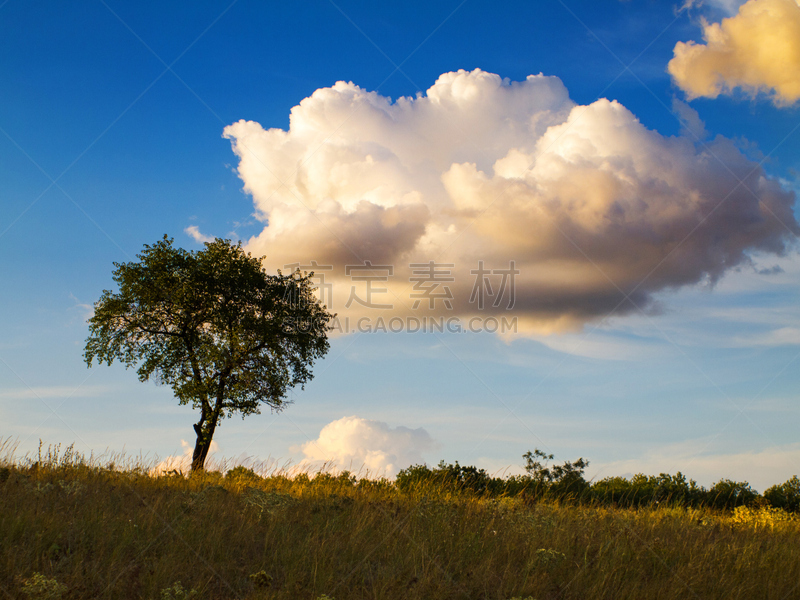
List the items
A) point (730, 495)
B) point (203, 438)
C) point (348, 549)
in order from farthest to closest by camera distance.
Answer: point (203, 438) < point (730, 495) < point (348, 549)

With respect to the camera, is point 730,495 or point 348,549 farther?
point 730,495

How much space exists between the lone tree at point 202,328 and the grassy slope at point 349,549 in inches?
519

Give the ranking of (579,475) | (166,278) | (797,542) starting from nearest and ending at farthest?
(797,542) → (579,475) → (166,278)

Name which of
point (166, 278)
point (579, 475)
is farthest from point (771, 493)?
point (166, 278)

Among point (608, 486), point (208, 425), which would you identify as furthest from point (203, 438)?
point (608, 486)

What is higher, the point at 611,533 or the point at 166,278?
the point at 166,278

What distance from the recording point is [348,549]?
8445 millimetres

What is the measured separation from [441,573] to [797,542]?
30.3 ft

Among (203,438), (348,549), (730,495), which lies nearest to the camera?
(348,549)

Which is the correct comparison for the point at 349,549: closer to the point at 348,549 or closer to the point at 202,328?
the point at 348,549

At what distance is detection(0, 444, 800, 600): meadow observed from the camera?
705 cm

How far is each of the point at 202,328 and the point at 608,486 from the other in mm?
19215

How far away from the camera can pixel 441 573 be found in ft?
25.8

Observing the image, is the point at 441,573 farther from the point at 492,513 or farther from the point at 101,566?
the point at 101,566
